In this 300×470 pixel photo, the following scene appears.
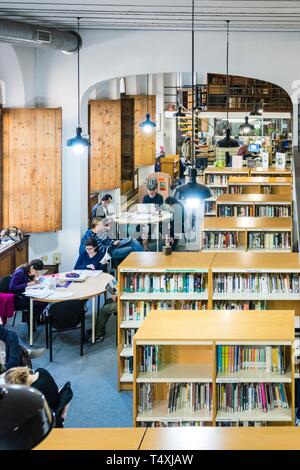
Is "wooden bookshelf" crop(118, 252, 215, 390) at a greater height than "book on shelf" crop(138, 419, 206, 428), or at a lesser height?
greater

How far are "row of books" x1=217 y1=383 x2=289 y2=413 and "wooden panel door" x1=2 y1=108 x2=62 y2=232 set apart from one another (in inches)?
283

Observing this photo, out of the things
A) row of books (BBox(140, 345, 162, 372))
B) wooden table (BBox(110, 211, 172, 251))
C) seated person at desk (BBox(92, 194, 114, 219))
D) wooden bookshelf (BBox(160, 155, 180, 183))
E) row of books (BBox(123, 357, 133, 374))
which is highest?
wooden bookshelf (BBox(160, 155, 180, 183))

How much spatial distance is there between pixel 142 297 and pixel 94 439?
3659 mm

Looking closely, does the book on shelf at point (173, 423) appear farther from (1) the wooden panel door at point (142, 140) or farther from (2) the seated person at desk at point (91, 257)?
(1) the wooden panel door at point (142, 140)

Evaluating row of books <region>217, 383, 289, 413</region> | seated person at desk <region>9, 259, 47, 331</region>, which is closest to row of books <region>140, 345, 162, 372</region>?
row of books <region>217, 383, 289, 413</region>

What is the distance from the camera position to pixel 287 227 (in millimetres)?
10234

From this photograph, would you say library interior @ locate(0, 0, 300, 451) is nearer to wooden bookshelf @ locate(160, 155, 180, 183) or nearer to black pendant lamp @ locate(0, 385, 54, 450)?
black pendant lamp @ locate(0, 385, 54, 450)

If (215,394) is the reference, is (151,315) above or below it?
above

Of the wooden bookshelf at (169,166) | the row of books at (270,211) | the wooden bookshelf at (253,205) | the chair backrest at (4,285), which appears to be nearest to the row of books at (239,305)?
the chair backrest at (4,285)

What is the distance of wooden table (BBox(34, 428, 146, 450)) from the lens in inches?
152

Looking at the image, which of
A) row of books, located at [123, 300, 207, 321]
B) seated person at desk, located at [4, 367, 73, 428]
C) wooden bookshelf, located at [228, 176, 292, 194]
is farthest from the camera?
wooden bookshelf, located at [228, 176, 292, 194]
